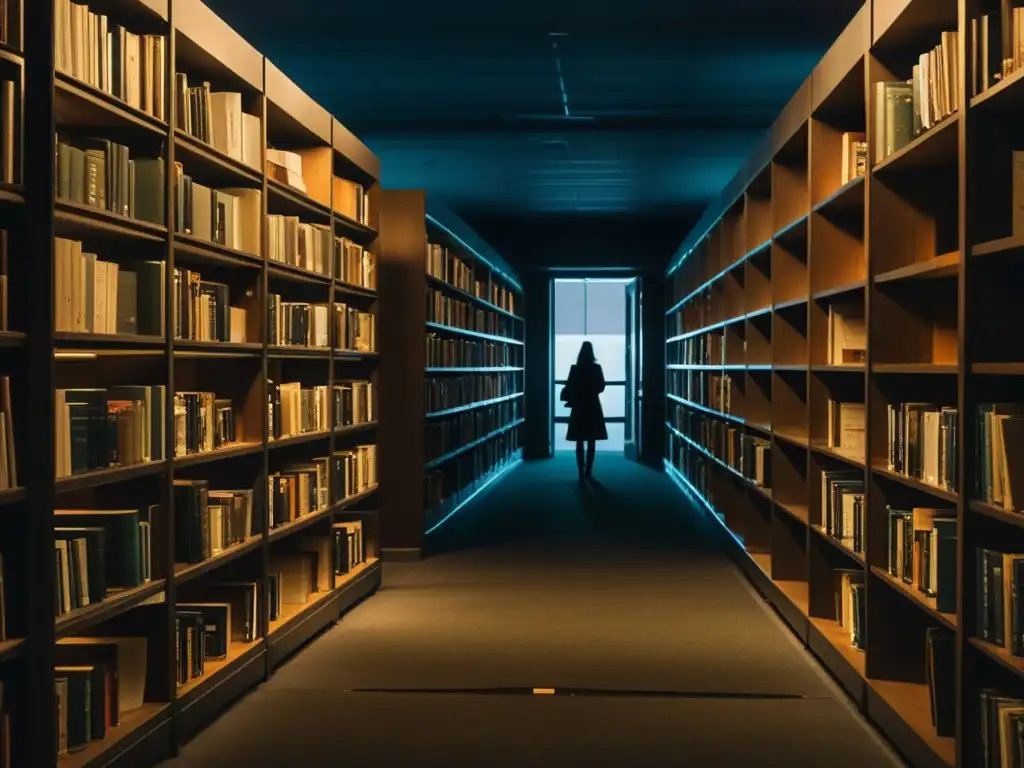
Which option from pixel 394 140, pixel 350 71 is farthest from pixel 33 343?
pixel 394 140

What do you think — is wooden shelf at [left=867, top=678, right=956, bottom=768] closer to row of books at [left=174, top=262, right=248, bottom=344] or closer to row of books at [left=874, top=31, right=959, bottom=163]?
row of books at [left=874, top=31, right=959, bottom=163]

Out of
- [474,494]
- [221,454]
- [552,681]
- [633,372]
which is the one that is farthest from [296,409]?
[633,372]

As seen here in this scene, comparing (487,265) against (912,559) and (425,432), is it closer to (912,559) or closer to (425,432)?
(425,432)

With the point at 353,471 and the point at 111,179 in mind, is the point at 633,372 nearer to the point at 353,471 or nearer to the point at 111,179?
the point at 353,471

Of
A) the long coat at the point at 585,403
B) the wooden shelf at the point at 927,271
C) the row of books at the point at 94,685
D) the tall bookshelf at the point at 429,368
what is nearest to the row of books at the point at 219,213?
the row of books at the point at 94,685

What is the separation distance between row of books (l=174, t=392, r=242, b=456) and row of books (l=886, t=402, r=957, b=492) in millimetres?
2642

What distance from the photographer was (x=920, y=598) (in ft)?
13.6

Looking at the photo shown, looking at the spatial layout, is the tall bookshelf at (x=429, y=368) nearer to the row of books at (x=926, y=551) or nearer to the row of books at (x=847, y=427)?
the row of books at (x=847, y=427)

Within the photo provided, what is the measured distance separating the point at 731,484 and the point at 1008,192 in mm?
6511

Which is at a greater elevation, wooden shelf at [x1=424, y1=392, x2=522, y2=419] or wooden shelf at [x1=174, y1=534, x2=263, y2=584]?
wooden shelf at [x1=424, y1=392, x2=522, y2=419]

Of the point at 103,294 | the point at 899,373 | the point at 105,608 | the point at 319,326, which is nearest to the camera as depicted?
the point at 105,608

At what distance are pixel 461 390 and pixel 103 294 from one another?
25.6ft

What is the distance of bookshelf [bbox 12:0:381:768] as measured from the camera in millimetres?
3369

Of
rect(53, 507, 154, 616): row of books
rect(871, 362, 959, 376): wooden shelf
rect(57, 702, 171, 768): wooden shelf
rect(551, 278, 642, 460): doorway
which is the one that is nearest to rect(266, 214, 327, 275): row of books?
rect(53, 507, 154, 616): row of books
